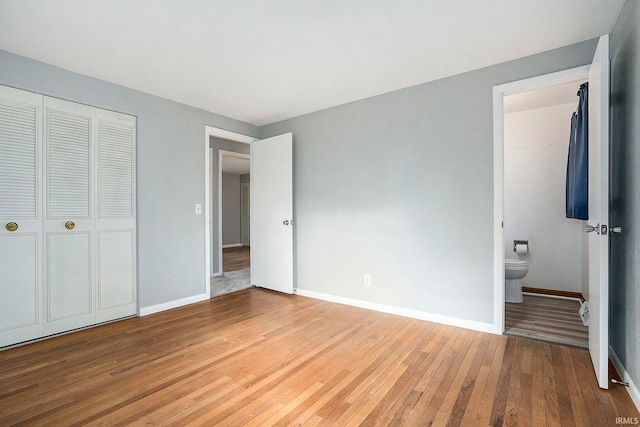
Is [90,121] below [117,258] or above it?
above

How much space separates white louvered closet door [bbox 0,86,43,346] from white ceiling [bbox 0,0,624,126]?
19.4 inches

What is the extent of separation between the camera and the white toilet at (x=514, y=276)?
3445 millimetres

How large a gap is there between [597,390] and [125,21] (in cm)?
374

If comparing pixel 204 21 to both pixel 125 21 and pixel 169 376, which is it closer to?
pixel 125 21

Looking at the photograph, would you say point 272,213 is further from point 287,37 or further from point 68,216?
point 287,37

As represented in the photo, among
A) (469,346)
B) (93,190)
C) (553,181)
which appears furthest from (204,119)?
(553,181)

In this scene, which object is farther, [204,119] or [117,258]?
[204,119]

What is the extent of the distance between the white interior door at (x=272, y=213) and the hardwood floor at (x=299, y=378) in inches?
46.4

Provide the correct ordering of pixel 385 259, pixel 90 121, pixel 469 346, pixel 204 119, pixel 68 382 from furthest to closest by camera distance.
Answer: pixel 204 119 → pixel 385 259 → pixel 90 121 → pixel 469 346 → pixel 68 382

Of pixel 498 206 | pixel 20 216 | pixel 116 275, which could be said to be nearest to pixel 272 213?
pixel 116 275

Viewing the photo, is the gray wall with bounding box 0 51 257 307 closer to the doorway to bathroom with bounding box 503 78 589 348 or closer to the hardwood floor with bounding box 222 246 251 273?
the hardwood floor with bounding box 222 246 251 273

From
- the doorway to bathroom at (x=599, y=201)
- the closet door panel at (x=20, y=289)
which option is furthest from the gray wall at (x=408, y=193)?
the closet door panel at (x=20, y=289)

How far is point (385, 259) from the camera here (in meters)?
3.27

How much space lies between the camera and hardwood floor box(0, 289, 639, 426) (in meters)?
1.60
